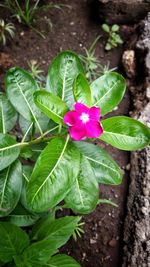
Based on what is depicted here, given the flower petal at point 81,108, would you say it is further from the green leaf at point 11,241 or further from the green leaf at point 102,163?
the green leaf at point 11,241

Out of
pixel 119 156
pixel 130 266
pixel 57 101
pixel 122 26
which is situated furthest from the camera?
pixel 122 26

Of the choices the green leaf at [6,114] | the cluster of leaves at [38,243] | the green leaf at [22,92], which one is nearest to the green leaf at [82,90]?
the green leaf at [22,92]

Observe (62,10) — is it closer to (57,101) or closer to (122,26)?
(122,26)

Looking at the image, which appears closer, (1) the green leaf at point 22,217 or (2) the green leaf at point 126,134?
(2) the green leaf at point 126,134

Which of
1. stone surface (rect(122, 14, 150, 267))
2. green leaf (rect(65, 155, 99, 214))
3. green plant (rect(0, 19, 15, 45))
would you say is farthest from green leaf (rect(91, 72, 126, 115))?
green plant (rect(0, 19, 15, 45))

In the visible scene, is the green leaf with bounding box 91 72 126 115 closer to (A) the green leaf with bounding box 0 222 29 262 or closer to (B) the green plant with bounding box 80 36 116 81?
(A) the green leaf with bounding box 0 222 29 262

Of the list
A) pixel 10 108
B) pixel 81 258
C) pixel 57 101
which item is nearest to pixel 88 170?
pixel 57 101

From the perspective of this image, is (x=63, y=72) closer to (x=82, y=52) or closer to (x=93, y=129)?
(x=93, y=129)
